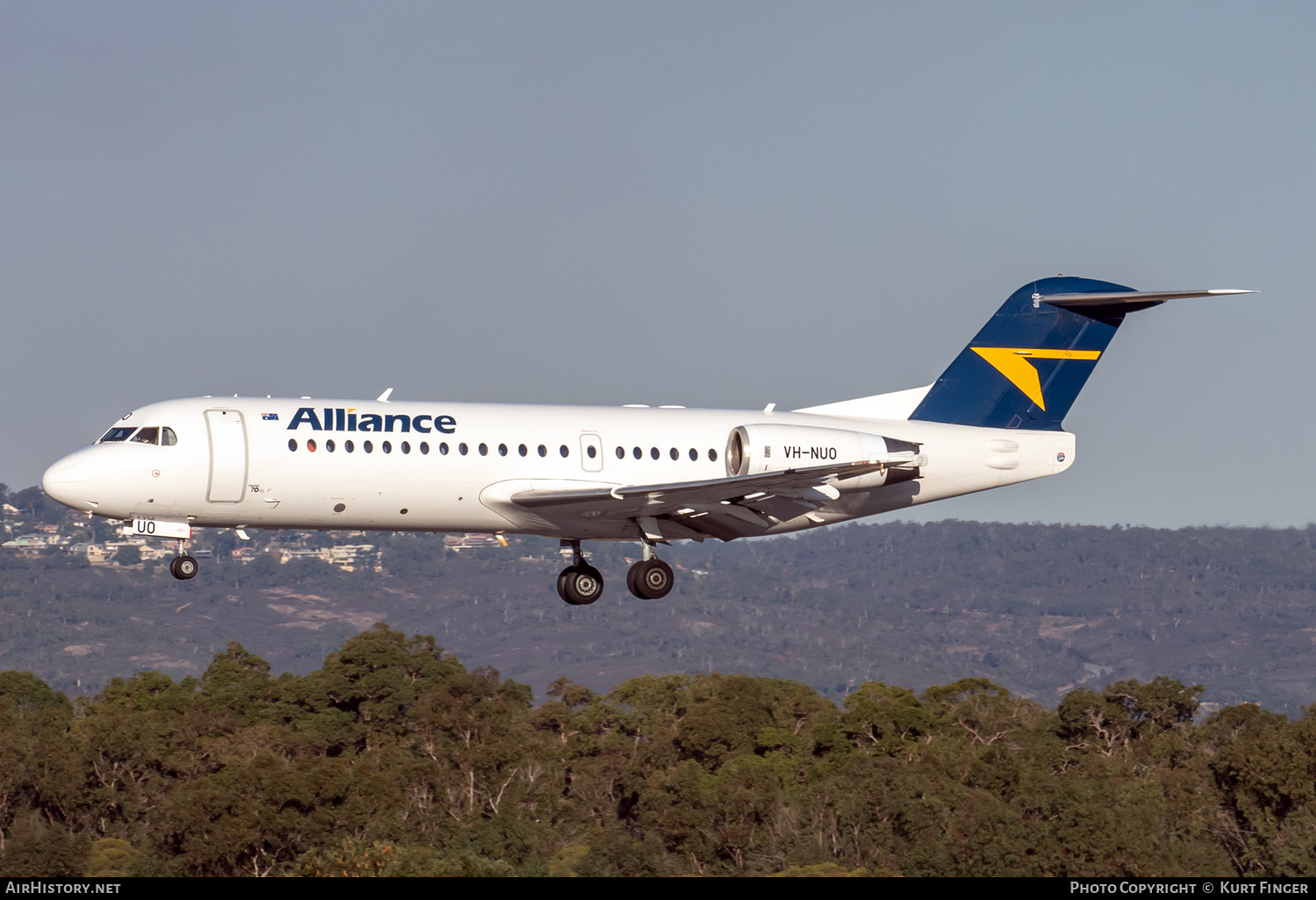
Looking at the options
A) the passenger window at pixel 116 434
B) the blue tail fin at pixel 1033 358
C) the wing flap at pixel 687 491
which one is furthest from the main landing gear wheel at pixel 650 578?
the passenger window at pixel 116 434

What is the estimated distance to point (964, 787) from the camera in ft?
286

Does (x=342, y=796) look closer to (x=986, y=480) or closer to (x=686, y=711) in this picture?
(x=686, y=711)

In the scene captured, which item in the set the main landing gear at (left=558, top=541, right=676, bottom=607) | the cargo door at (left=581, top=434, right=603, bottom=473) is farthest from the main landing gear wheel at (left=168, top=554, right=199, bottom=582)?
the cargo door at (left=581, top=434, right=603, bottom=473)

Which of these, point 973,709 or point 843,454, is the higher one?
point 843,454

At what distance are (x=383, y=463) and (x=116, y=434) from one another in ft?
17.1

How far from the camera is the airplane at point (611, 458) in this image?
33375 millimetres

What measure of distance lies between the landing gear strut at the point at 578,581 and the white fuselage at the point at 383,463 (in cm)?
131

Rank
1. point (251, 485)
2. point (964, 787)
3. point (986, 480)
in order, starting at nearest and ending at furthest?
point (251, 485), point (986, 480), point (964, 787)

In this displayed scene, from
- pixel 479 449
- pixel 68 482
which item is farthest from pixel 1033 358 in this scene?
pixel 68 482
